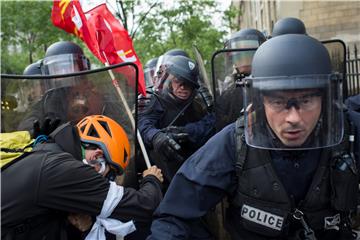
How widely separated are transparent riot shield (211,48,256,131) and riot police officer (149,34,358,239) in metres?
1.30

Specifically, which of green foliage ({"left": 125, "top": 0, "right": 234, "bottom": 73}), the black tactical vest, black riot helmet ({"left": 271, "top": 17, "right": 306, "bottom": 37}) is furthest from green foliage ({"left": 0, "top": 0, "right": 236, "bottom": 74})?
the black tactical vest

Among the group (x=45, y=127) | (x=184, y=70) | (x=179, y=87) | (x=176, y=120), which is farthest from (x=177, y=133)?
(x=45, y=127)

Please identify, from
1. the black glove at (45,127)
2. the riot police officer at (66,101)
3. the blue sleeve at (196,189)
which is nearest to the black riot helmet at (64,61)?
the riot police officer at (66,101)

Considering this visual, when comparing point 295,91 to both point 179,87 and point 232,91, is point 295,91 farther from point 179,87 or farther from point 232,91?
point 179,87

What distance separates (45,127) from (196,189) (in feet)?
2.86

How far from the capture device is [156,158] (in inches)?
141

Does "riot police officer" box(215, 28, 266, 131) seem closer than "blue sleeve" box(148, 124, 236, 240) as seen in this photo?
No

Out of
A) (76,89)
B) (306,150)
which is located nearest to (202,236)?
(306,150)

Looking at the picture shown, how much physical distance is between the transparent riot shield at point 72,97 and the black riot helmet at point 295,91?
805 mm

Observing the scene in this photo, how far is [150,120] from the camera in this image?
148 inches

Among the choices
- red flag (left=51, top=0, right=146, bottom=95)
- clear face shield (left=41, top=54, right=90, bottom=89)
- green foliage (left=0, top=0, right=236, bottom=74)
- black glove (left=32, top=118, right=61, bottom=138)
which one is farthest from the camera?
green foliage (left=0, top=0, right=236, bottom=74)

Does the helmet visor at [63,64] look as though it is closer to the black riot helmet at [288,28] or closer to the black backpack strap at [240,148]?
the black riot helmet at [288,28]

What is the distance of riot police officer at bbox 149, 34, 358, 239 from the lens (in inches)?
76.6

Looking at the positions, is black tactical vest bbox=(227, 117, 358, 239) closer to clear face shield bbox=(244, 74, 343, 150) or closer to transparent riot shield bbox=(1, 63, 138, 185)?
clear face shield bbox=(244, 74, 343, 150)
